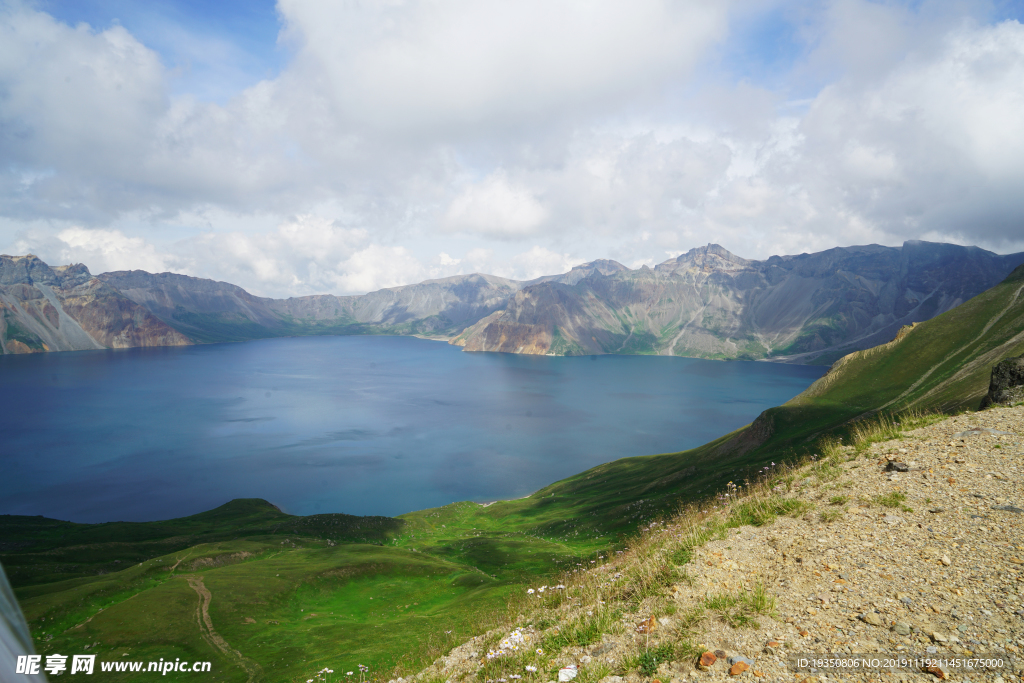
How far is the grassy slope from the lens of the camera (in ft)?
87.2

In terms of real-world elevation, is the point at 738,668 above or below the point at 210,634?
above

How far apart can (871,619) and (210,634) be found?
111 feet

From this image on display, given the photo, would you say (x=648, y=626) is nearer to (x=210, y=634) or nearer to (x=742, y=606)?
(x=742, y=606)

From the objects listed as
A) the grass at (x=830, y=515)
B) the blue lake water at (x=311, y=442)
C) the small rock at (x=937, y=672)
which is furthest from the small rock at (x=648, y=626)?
the blue lake water at (x=311, y=442)

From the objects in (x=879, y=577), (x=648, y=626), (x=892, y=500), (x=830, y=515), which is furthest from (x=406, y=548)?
(x=879, y=577)

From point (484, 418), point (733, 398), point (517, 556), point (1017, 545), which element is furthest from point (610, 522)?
point (733, 398)

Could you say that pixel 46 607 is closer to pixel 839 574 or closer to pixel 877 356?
pixel 839 574

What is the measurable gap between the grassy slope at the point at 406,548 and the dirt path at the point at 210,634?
0.39 metres

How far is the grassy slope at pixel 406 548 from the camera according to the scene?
2659 centimetres

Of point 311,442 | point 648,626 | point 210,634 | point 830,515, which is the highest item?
point 311,442

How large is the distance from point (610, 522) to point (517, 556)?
11.7m

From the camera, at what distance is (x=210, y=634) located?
1085 inches

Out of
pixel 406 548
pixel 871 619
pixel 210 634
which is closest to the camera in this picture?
pixel 871 619

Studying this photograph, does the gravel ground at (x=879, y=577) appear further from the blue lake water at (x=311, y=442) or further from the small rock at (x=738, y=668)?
the blue lake water at (x=311, y=442)
